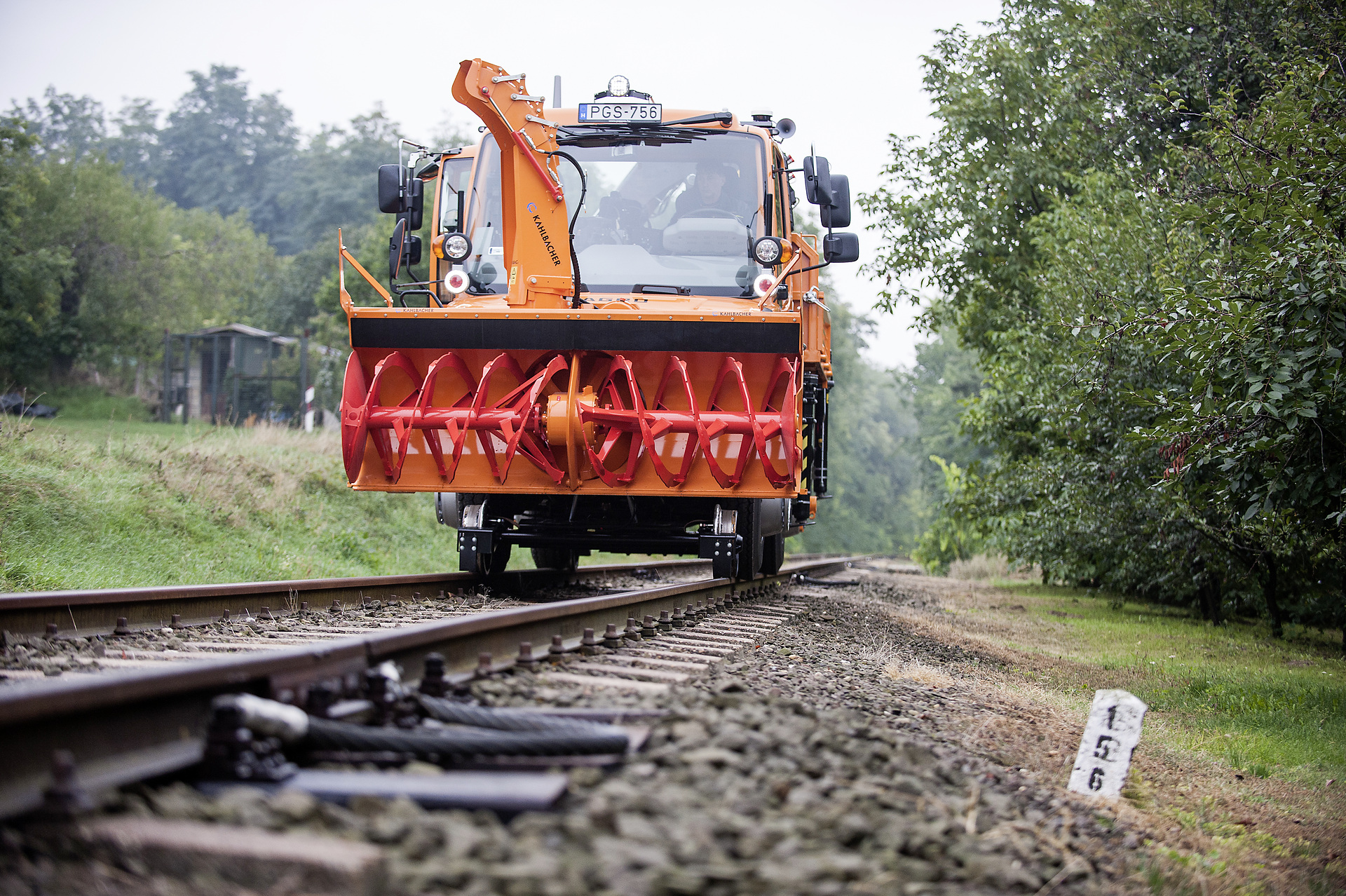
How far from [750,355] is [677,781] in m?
4.88

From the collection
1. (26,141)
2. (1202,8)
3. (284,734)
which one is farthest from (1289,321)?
(26,141)

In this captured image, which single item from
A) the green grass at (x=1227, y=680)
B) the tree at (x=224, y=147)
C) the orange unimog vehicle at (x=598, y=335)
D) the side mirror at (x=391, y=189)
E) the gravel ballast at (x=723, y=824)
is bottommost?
the green grass at (x=1227, y=680)

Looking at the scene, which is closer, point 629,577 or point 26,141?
point 629,577

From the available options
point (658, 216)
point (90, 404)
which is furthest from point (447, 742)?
point (90, 404)

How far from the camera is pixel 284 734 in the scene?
2619 millimetres

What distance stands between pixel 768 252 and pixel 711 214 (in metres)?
0.70

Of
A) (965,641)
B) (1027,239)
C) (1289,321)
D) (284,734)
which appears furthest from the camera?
(1027,239)

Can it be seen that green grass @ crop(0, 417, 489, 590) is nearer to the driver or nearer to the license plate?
the license plate

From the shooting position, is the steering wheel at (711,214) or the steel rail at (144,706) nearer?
the steel rail at (144,706)

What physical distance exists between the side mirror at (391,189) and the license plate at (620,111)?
1.61 m

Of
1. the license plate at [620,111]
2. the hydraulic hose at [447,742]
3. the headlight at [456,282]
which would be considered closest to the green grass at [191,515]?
the headlight at [456,282]

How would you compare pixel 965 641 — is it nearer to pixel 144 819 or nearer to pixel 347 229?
pixel 144 819

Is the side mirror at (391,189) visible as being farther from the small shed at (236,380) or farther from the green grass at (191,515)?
the small shed at (236,380)

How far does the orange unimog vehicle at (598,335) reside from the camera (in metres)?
7.04
